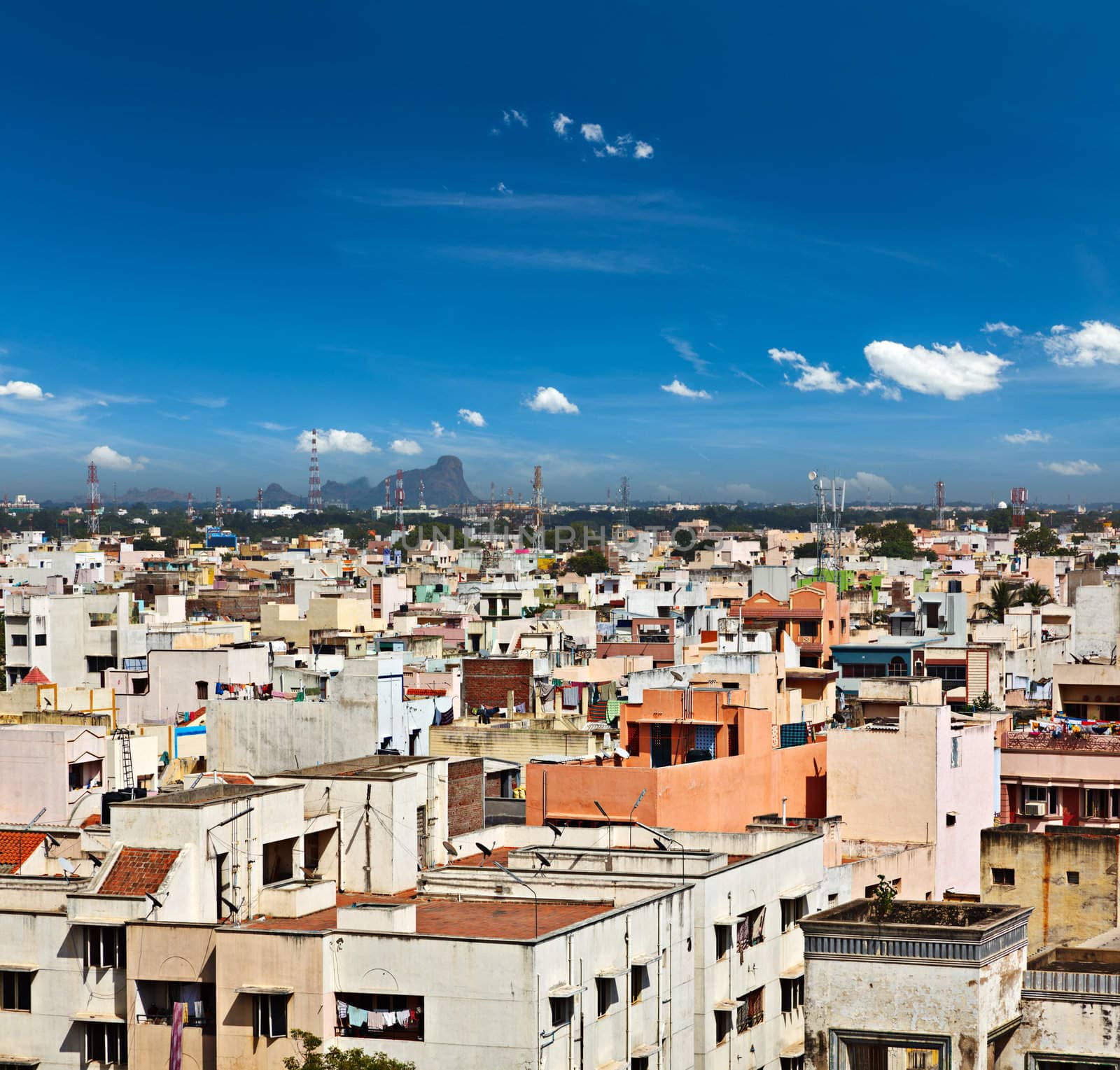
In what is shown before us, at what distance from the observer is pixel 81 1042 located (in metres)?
16.6

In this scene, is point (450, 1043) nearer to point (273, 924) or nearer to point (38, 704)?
point (273, 924)

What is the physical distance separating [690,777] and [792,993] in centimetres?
366

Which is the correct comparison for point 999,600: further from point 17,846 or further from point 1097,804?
point 17,846

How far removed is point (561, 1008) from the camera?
50.2 ft

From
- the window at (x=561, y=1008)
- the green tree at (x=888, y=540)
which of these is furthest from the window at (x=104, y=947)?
the green tree at (x=888, y=540)

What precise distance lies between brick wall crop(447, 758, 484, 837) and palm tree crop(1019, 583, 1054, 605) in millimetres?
49254

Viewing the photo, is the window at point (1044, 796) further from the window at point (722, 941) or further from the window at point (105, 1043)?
the window at point (105, 1043)

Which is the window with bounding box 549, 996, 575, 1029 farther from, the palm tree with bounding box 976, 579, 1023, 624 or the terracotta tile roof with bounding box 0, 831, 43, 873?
the palm tree with bounding box 976, 579, 1023, 624

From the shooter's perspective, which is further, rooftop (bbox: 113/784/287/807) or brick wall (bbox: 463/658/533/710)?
brick wall (bbox: 463/658/533/710)

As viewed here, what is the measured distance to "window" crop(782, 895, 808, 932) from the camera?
19891 millimetres

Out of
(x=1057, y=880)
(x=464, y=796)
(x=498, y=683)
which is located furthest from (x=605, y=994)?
(x=498, y=683)

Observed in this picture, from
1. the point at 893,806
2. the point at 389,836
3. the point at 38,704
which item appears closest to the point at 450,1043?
the point at 389,836

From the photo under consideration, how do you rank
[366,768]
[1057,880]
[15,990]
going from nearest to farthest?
1. [15,990]
2. [366,768]
3. [1057,880]

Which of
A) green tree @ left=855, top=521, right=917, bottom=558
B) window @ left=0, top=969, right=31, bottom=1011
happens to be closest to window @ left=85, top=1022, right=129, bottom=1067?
window @ left=0, top=969, right=31, bottom=1011
